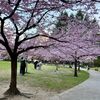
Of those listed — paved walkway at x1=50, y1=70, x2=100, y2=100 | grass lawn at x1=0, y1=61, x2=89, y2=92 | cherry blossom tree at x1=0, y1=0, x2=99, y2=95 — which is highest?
cherry blossom tree at x1=0, y1=0, x2=99, y2=95

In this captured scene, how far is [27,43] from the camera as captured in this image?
2162cm

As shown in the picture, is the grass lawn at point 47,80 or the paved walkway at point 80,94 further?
the grass lawn at point 47,80

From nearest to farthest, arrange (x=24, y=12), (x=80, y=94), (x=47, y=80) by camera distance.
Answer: (x=24, y=12) < (x=80, y=94) < (x=47, y=80)

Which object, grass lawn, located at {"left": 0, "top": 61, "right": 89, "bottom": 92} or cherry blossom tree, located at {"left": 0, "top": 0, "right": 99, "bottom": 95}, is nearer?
cherry blossom tree, located at {"left": 0, "top": 0, "right": 99, "bottom": 95}

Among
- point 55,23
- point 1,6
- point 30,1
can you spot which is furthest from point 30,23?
point 1,6

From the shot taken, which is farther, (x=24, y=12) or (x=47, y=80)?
(x=47, y=80)

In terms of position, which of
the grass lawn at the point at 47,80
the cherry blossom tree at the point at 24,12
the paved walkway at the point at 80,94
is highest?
the cherry blossom tree at the point at 24,12

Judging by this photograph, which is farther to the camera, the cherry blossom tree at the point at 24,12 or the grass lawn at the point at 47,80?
the grass lawn at the point at 47,80

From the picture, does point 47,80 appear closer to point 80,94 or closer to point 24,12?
point 80,94

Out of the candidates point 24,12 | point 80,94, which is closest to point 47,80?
point 80,94

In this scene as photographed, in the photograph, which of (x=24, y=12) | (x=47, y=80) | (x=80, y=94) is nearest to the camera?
(x=24, y=12)

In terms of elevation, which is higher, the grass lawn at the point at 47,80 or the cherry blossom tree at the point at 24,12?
the cherry blossom tree at the point at 24,12

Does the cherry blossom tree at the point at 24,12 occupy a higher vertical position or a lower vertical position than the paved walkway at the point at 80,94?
higher

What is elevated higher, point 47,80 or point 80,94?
point 47,80
